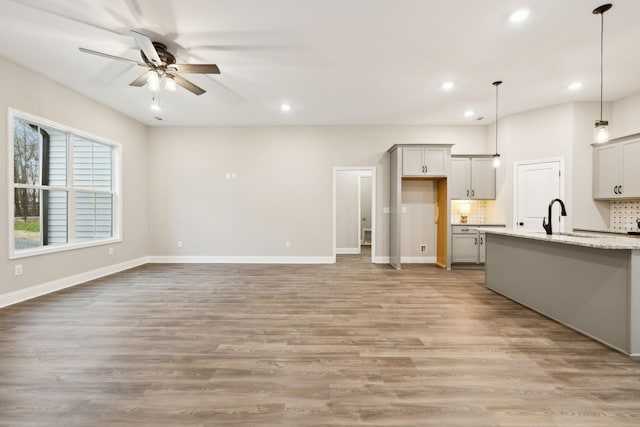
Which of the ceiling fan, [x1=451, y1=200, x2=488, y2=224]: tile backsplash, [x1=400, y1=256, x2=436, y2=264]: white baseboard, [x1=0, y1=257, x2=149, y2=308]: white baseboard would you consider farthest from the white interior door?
[x1=0, y1=257, x2=149, y2=308]: white baseboard

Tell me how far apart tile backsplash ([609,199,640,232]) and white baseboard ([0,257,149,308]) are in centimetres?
902

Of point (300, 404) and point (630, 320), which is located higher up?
point (630, 320)

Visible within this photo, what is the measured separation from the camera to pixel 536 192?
199 inches

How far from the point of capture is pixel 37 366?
2.04 metres

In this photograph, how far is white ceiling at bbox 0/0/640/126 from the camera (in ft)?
8.18

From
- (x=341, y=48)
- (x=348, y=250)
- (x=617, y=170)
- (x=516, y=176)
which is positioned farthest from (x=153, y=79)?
(x=617, y=170)

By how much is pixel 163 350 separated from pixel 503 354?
9.43 ft

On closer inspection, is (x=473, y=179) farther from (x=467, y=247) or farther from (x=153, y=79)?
(x=153, y=79)

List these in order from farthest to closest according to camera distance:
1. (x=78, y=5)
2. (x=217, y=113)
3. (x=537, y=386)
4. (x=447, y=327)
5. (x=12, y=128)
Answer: (x=217, y=113) < (x=12, y=128) < (x=447, y=327) < (x=78, y=5) < (x=537, y=386)

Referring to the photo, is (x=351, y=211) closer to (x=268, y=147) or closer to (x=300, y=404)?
(x=268, y=147)

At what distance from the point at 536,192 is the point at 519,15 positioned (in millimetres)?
3688

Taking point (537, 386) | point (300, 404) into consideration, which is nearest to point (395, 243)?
point (537, 386)

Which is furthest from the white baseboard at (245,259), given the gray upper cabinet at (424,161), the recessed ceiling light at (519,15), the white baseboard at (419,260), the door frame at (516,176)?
the recessed ceiling light at (519,15)

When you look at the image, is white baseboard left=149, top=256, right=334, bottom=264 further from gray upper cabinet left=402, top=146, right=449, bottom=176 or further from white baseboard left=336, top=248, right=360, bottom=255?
gray upper cabinet left=402, top=146, right=449, bottom=176
